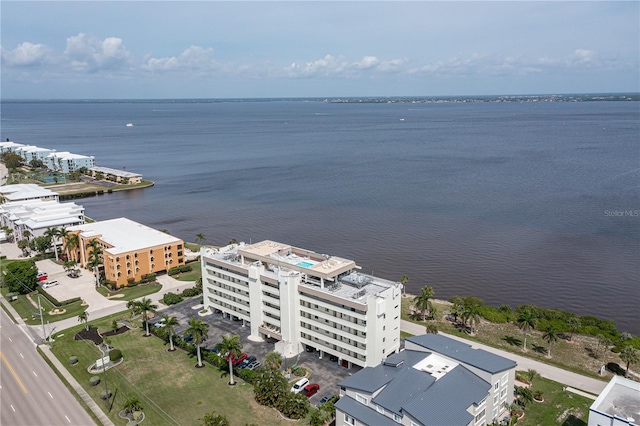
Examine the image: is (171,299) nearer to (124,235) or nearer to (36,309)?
(36,309)

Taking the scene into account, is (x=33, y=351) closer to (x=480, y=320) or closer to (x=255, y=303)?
(x=255, y=303)

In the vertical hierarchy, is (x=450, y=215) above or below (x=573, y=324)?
above

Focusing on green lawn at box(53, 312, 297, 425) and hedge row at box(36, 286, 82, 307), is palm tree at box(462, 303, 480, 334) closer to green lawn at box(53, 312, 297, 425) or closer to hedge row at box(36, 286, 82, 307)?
green lawn at box(53, 312, 297, 425)

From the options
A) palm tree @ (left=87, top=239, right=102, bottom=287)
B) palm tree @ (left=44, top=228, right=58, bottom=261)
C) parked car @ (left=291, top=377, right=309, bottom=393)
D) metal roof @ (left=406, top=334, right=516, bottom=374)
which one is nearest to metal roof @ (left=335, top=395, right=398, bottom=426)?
parked car @ (left=291, top=377, right=309, bottom=393)

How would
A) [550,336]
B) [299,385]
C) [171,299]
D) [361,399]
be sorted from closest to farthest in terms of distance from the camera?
[361,399] → [299,385] → [550,336] → [171,299]

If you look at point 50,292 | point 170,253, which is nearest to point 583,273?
point 170,253

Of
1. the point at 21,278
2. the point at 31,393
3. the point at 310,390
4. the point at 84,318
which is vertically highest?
the point at 21,278

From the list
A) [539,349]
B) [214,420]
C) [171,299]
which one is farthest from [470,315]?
[171,299]
